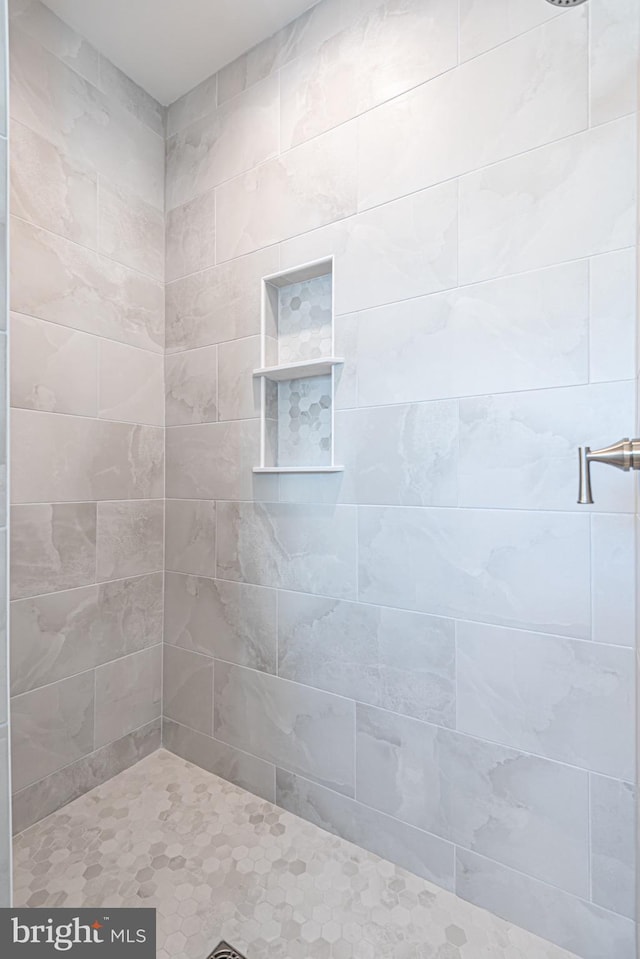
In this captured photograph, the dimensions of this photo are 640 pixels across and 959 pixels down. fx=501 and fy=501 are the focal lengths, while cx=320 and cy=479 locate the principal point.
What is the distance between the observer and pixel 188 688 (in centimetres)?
180

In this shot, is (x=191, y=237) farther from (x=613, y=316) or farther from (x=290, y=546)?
(x=613, y=316)

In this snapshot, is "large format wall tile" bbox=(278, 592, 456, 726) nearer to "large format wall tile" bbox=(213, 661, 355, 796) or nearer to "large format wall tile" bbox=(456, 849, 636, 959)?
"large format wall tile" bbox=(213, 661, 355, 796)

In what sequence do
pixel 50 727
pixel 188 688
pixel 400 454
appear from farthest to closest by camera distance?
pixel 188 688 → pixel 50 727 → pixel 400 454

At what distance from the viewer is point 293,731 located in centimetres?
153

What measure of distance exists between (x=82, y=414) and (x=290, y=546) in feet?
2.59

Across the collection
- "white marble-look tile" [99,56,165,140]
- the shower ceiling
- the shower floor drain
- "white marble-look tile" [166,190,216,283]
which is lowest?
the shower floor drain

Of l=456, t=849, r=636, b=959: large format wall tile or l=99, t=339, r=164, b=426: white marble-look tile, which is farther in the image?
l=99, t=339, r=164, b=426: white marble-look tile

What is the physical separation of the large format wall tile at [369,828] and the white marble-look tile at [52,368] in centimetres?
133

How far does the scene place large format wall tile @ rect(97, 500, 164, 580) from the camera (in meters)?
1.67

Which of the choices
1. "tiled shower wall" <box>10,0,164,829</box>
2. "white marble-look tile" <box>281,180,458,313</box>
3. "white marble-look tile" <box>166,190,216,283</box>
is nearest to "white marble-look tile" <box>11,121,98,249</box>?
"tiled shower wall" <box>10,0,164,829</box>

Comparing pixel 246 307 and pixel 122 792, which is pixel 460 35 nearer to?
pixel 246 307

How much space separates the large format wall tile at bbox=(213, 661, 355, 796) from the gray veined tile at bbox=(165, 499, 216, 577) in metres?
0.35

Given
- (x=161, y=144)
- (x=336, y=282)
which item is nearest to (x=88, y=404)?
(x=336, y=282)
